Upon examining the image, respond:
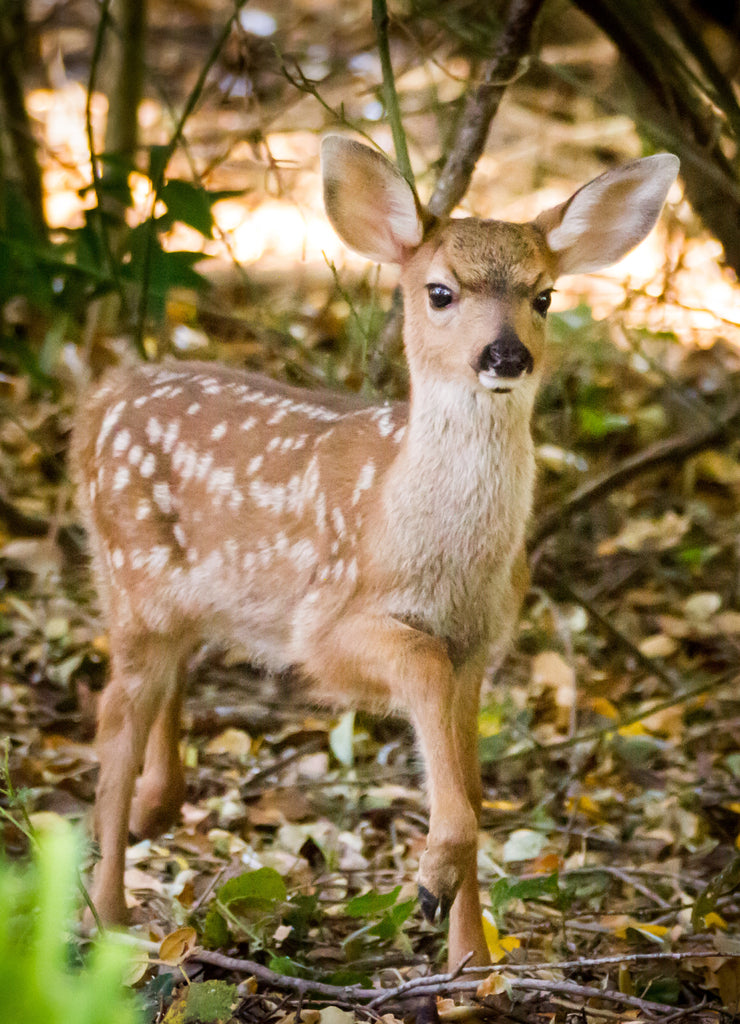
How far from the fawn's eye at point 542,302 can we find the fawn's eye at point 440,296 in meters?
0.18

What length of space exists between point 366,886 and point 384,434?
1.14 m

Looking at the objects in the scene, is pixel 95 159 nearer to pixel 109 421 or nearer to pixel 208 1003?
pixel 109 421

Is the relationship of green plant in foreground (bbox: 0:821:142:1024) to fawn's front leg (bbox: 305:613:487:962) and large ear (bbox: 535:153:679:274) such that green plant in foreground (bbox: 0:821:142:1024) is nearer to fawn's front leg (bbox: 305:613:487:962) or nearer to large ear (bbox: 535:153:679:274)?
fawn's front leg (bbox: 305:613:487:962)

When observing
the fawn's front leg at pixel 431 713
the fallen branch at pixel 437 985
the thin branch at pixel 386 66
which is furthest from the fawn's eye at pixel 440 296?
the fallen branch at pixel 437 985

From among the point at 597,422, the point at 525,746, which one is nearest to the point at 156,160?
the point at 597,422

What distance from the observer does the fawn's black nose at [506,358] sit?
7.91 feet

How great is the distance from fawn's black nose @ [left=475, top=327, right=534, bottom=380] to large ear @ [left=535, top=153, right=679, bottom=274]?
438 mm

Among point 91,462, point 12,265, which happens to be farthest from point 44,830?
point 12,265

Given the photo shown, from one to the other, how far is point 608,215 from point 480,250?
427 millimetres

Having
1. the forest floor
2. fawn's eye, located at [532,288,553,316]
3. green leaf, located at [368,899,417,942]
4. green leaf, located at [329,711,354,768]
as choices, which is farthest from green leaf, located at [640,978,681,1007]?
fawn's eye, located at [532,288,553,316]

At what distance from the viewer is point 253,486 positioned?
3021 mm

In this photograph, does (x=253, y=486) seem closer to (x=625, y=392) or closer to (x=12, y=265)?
(x=12, y=265)

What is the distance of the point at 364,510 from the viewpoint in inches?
111

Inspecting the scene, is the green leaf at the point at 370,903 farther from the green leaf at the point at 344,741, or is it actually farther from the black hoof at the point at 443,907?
the green leaf at the point at 344,741
